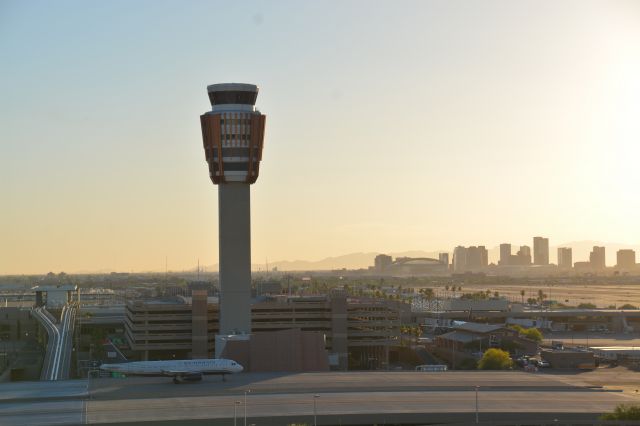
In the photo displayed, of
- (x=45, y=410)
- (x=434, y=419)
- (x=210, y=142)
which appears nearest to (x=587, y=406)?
(x=434, y=419)

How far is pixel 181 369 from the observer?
312ft

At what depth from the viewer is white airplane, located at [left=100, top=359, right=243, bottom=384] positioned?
9505cm

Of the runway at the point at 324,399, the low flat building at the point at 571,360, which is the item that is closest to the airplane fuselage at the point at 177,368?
the runway at the point at 324,399

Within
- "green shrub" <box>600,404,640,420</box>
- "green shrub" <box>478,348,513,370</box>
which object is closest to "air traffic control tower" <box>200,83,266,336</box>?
"green shrub" <box>478,348,513,370</box>

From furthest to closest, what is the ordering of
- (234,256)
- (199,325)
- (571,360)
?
(199,325), (234,256), (571,360)

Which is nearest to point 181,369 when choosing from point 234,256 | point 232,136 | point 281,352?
point 281,352

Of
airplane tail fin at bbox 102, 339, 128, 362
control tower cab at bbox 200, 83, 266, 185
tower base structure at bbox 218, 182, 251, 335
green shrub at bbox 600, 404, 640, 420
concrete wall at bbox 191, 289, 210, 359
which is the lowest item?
airplane tail fin at bbox 102, 339, 128, 362

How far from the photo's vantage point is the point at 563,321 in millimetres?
196625

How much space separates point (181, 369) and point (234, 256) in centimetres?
3162

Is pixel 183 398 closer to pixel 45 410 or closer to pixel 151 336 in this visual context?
pixel 45 410

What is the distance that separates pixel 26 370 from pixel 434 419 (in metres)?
65.0

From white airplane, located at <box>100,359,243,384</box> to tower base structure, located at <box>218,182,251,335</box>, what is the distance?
27.3 m

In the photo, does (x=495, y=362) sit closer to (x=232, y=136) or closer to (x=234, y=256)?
(x=234, y=256)

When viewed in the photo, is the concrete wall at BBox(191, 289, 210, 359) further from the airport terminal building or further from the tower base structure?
the tower base structure
